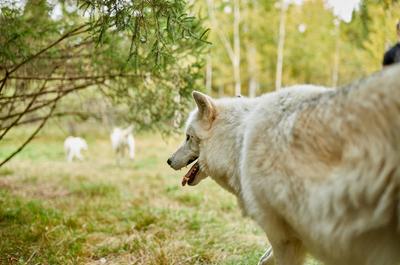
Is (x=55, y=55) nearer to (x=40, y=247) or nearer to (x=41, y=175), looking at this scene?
(x=40, y=247)

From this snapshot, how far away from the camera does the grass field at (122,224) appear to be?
4781 mm

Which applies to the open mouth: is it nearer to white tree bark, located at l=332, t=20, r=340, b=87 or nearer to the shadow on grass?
the shadow on grass

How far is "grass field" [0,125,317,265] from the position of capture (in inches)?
188

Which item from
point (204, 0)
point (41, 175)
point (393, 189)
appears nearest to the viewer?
point (393, 189)

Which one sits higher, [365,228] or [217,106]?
[217,106]

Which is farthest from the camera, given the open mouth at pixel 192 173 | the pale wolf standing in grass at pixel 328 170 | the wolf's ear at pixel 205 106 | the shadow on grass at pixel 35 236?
the shadow on grass at pixel 35 236

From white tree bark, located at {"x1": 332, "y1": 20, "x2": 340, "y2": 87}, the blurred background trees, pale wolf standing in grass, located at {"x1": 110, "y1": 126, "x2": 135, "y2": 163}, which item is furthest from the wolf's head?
white tree bark, located at {"x1": 332, "y1": 20, "x2": 340, "y2": 87}

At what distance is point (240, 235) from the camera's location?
5762 millimetres

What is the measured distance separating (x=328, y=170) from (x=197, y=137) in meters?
1.53

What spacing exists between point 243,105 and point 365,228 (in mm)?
1561

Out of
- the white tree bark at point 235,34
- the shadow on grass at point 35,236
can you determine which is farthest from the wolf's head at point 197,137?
the white tree bark at point 235,34

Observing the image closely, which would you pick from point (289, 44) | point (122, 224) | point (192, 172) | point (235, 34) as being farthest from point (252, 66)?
point (192, 172)

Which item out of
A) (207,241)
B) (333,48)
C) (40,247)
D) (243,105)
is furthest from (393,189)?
(333,48)

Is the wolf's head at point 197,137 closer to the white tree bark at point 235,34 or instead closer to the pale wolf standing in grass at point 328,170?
the pale wolf standing in grass at point 328,170
